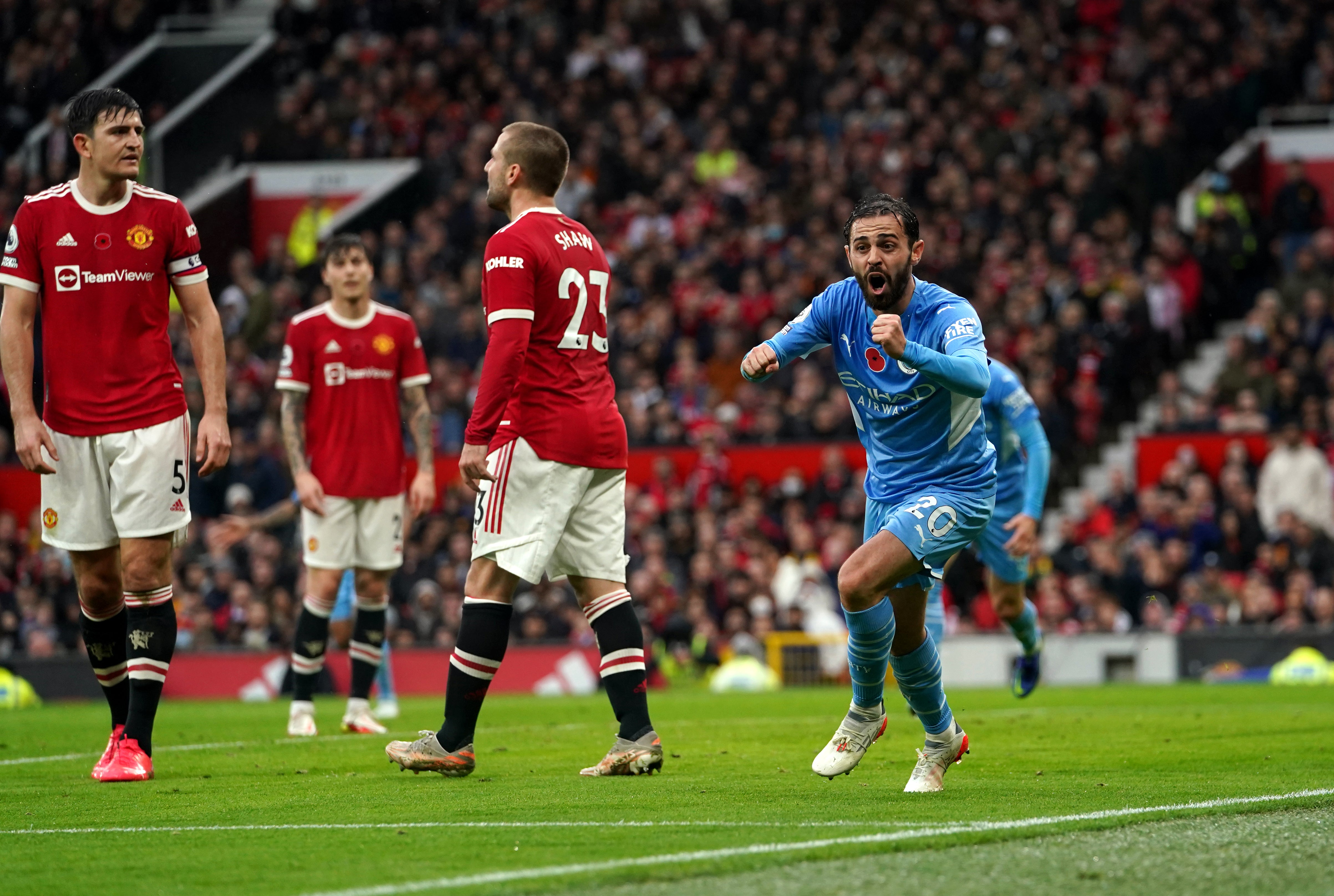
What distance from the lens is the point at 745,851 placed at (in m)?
5.20

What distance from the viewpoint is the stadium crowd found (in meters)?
20.3

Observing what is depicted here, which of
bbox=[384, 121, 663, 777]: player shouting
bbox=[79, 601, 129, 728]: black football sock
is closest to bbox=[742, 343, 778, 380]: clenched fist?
bbox=[384, 121, 663, 777]: player shouting

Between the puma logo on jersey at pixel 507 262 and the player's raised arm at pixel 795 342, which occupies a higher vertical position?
the puma logo on jersey at pixel 507 262

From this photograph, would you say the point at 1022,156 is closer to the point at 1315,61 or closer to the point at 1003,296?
the point at 1003,296

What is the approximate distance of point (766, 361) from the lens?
22.2ft

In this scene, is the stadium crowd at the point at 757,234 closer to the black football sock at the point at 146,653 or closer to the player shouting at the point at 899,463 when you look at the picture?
the black football sock at the point at 146,653

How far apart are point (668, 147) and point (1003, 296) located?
6.35 metres

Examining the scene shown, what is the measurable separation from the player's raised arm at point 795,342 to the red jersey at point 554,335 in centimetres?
82

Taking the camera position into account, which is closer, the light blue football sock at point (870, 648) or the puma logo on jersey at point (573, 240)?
the light blue football sock at point (870, 648)

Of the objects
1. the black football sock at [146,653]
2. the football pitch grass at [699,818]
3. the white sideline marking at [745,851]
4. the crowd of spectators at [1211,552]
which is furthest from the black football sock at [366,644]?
the crowd of spectators at [1211,552]

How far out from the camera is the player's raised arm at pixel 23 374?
752 cm

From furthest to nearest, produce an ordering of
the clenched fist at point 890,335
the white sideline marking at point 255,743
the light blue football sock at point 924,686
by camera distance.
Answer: the white sideline marking at point 255,743 < the light blue football sock at point 924,686 < the clenched fist at point 890,335

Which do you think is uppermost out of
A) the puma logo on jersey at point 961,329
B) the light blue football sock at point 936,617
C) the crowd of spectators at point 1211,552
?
the puma logo on jersey at point 961,329

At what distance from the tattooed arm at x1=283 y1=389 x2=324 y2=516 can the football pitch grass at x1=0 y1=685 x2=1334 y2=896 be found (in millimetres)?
1485
